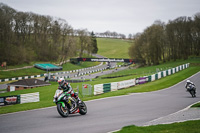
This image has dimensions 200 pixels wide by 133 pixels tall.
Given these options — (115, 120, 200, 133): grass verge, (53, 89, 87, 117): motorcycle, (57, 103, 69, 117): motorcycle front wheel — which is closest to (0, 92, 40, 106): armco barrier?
(53, 89, 87, 117): motorcycle

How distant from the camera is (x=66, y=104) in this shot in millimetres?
11086

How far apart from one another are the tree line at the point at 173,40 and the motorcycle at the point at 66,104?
6137 cm

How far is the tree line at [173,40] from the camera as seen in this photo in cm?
7194

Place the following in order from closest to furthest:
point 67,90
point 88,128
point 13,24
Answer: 1. point 88,128
2. point 67,90
3. point 13,24

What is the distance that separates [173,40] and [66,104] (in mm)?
70366

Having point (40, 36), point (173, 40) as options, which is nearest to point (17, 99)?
point (173, 40)

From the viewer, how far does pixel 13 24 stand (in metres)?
76.5

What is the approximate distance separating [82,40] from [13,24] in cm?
3556

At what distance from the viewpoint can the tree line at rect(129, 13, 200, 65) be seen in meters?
Result: 71.9

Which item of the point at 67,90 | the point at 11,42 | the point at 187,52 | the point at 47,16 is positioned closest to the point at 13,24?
the point at 11,42

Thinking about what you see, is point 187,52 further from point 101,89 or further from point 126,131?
point 126,131

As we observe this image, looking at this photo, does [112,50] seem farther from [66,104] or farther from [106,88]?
[66,104]

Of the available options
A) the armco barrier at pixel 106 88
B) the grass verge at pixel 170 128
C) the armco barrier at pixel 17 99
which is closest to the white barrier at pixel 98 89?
the armco barrier at pixel 106 88

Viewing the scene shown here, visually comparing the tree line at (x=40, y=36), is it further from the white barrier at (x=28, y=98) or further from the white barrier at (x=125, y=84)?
the white barrier at (x=28, y=98)
